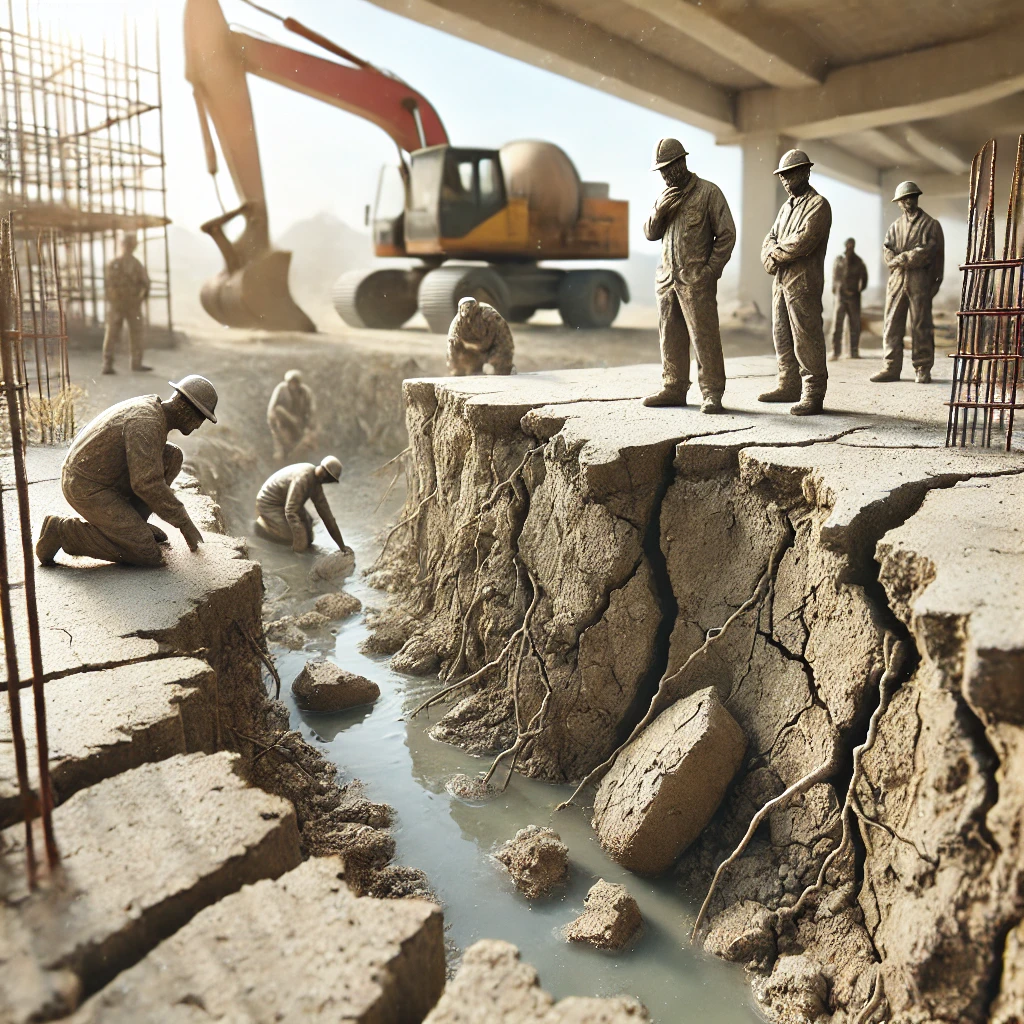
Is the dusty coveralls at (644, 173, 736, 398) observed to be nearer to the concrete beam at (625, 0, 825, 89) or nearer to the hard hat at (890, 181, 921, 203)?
the hard hat at (890, 181, 921, 203)

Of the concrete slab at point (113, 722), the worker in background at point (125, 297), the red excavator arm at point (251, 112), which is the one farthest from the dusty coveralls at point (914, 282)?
the red excavator arm at point (251, 112)

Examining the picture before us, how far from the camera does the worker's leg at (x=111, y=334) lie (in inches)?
425

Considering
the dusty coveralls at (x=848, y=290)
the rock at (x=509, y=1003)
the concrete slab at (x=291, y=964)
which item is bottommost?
the rock at (x=509, y=1003)

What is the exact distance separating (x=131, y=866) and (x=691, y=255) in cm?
388

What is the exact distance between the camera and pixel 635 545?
14.5 ft

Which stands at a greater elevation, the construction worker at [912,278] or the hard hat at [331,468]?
the construction worker at [912,278]

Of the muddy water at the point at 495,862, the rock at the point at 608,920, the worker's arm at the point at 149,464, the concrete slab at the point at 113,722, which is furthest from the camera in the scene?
the worker's arm at the point at 149,464

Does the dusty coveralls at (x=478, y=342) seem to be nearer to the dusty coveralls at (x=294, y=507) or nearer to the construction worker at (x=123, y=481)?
the dusty coveralls at (x=294, y=507)

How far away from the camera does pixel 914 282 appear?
22.0ft

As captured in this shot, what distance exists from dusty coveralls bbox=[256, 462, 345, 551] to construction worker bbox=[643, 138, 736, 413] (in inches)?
160

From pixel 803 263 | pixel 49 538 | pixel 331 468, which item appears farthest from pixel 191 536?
pixel 331 468

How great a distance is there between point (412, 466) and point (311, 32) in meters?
7.99

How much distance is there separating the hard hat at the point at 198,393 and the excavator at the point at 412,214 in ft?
27.2

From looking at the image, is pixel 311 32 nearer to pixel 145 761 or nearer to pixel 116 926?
pixel 145 761
